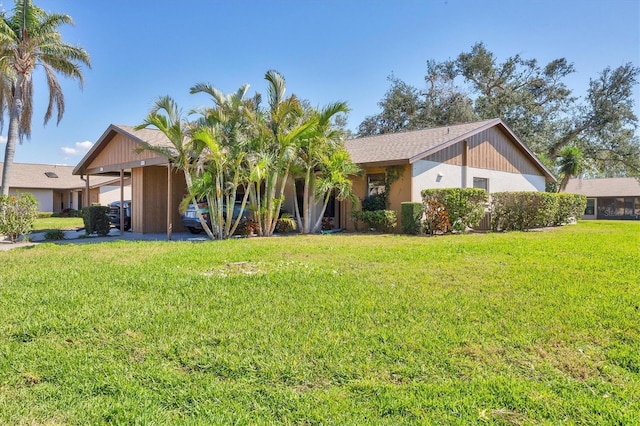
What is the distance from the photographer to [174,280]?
5.80m

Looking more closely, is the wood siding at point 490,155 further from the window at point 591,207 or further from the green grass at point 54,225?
the window at point 591,207

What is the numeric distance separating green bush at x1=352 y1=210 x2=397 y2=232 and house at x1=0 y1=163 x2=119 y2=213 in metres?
22.8

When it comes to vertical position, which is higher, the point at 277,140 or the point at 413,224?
the point at 277,140

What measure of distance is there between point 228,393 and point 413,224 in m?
10.3

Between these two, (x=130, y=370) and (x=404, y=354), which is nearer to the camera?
(x=130, y=370)

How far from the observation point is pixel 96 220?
13664 mm

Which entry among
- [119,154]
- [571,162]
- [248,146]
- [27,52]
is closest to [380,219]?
[248,146]

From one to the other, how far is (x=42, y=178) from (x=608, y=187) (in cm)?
4701

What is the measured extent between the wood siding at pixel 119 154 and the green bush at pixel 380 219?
276 inches

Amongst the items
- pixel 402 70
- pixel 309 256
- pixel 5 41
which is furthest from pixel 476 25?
pixel 5 41

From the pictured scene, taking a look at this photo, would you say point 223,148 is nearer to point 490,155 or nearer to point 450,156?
point 450,156

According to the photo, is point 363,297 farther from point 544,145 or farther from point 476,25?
point 544,145

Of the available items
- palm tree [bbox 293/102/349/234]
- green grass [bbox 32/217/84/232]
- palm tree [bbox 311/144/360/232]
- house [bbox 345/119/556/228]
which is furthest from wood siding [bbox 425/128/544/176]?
green grass [bbox 32/217/84/232]

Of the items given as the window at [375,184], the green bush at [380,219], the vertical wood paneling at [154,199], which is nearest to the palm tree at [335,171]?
the green bush at [380,219]
